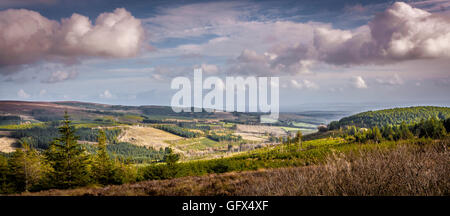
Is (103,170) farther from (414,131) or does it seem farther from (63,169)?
(414,131)

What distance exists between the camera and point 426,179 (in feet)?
16.5

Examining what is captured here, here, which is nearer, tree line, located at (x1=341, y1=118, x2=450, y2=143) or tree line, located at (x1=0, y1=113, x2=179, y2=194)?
tree line, located at (x1=0, y1=113, x2=179, y2=194)

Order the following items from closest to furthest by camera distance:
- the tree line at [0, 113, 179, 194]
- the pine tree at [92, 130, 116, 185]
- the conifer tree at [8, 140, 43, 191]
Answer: the tree line at [0, 113, 179, 194]
the conifer tree at [8, 140, 43, 191]
the pine tree at [92, 130, 116, 185]

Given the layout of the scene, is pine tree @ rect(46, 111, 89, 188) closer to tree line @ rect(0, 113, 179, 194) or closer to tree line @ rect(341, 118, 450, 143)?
tree line @ rect(0, 113, 179, 194)

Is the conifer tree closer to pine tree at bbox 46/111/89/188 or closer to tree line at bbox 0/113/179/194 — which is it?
tree line at bbox 0/113/179/194

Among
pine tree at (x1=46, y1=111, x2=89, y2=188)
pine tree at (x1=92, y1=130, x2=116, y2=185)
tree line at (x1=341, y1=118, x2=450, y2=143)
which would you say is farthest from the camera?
tree line at (x1=341, y1=118, x2=450, y2=143)

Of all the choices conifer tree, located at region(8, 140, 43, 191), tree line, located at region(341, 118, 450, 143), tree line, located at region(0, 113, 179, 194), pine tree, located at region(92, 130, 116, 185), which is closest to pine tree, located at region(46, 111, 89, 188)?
tree line, located at region(0, 113, 179, 194)

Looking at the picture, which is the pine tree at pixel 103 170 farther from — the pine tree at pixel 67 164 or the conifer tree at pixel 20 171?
the conifer tree at pixel 20 171

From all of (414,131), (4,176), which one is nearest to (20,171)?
(4,176)

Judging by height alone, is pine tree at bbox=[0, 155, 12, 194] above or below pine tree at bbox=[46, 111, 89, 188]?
below

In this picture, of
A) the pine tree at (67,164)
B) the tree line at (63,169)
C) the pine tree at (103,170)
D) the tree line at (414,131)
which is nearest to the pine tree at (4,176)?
the tree line at (63,169)
